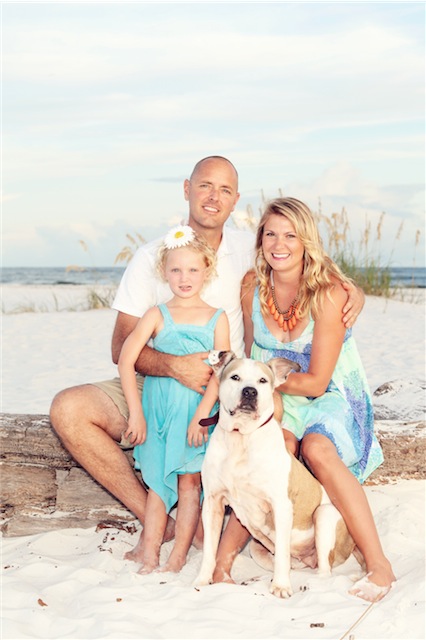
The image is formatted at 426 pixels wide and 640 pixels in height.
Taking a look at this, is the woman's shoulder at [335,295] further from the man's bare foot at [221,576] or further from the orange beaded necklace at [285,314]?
the man's bare foot at [221,576]

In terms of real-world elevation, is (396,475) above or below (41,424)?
below

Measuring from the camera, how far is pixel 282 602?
3.48 meters

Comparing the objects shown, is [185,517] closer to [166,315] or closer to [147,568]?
[147,568]

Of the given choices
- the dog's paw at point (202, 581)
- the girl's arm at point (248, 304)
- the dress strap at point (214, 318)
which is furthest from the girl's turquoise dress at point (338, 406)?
the dog's paw at point (202, 581)

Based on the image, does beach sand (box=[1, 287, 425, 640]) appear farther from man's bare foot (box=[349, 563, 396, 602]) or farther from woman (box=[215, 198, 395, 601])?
woman (box=[215, 198, 395, 601])

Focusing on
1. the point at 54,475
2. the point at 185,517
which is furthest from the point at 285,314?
the point at 54,475

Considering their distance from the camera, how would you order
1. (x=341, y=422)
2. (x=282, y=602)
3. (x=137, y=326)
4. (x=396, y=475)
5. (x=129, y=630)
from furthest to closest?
(x=396, y=475) < (x=137, y=326) < (x=341, y=422) < (x=282, y=602) < (x=129, y=630)

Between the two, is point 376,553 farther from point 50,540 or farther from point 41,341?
point 41,341

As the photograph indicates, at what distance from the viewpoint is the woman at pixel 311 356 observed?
3.89 metres

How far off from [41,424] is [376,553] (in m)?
2.26

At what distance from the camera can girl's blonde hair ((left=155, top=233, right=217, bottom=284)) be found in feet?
14.4

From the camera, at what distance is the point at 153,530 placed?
4.15m

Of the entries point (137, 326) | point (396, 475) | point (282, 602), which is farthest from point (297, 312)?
point (282, 602)

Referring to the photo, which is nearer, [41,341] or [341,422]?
[341,422]
